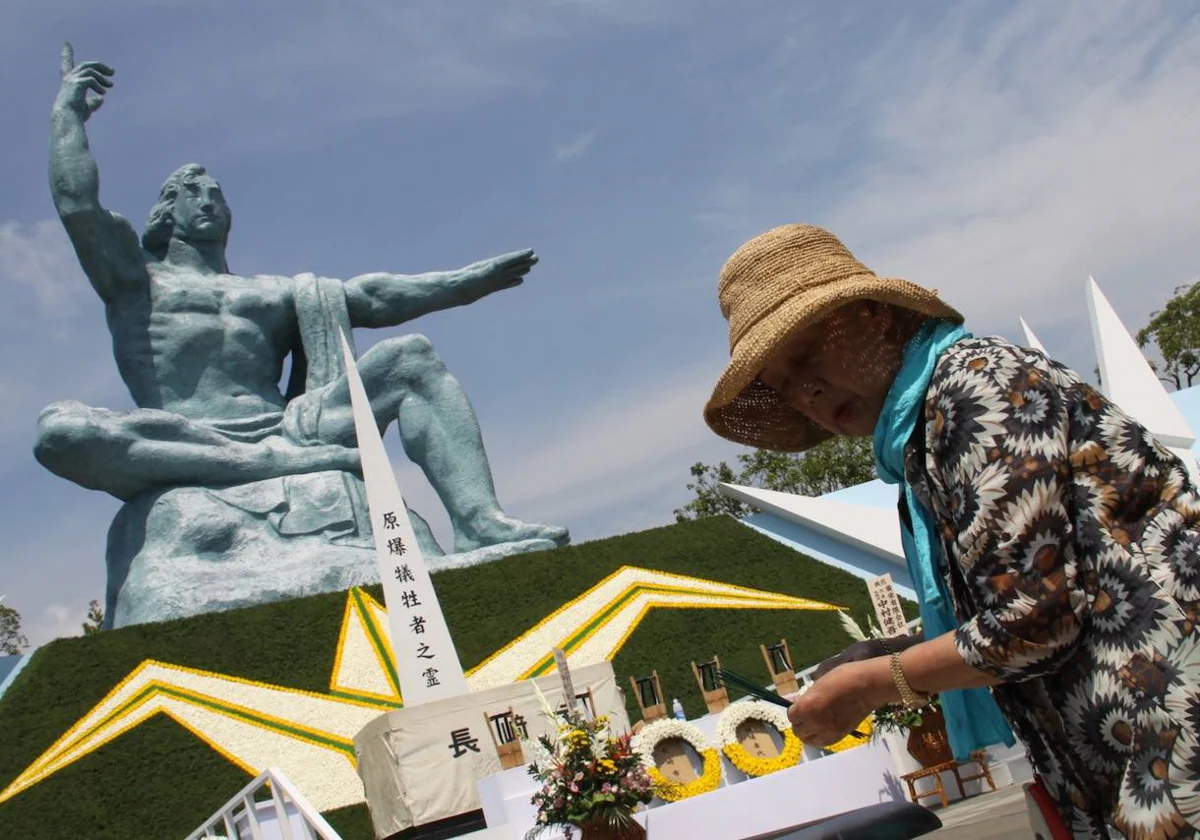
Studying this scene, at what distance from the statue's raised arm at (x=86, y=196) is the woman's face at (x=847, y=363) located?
15.4 meters

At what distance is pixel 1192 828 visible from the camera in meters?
1.08

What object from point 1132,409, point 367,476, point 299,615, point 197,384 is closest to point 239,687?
point 299,615

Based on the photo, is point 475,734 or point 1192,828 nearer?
point 1192,828

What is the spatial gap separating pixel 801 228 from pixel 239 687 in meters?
10.8

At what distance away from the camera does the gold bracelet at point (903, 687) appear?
4.13 feet

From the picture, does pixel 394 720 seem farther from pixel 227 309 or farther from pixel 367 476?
pixel 227 309

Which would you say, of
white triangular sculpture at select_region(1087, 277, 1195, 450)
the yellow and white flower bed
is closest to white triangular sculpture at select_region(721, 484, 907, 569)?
the yellow and white flower bed

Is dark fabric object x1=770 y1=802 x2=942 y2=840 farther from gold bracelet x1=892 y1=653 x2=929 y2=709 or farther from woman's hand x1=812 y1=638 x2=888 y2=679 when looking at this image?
gold bracelet x1=892 y1=653 x2=929 y2=709

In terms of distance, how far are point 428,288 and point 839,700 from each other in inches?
638

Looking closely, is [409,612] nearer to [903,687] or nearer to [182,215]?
[903,687]

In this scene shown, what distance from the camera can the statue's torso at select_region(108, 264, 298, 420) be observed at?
1536 cm

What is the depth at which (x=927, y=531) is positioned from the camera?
136cm

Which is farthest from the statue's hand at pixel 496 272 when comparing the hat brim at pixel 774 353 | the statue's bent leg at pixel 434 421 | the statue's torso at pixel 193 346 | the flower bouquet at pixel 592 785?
the hat brim at pixel 774 353

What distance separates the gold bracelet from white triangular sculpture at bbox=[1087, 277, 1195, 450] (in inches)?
599
